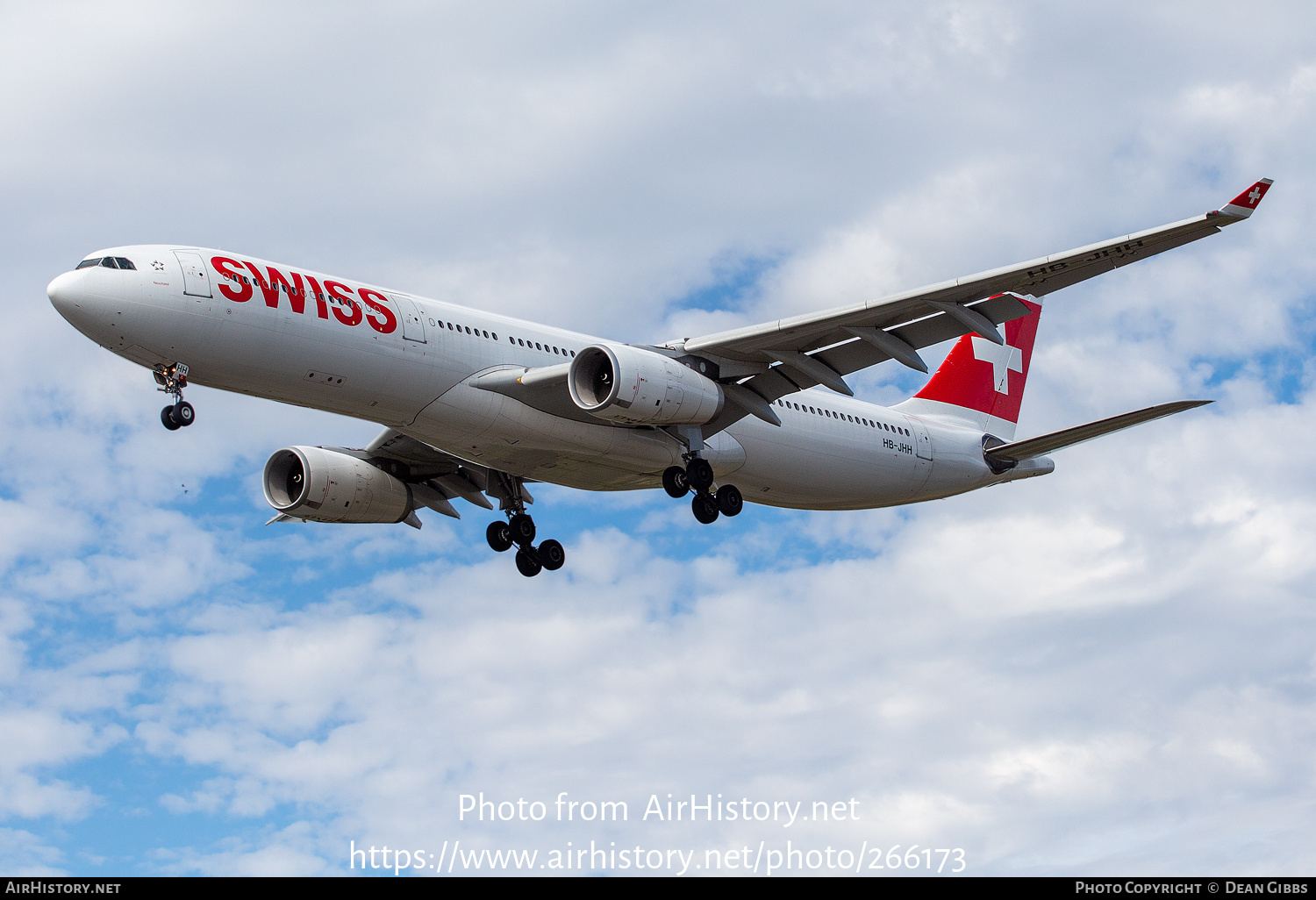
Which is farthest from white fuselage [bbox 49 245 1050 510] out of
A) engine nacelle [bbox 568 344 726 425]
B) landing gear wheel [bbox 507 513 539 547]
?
landing gear wheel [bbox 507 513 539 547]

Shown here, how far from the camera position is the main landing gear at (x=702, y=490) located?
102ft

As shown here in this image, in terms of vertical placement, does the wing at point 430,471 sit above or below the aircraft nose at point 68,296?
above

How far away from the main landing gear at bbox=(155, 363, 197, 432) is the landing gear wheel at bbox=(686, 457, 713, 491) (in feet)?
33.9

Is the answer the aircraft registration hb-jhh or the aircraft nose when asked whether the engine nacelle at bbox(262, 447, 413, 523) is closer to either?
the aircraft registration hb-jhh

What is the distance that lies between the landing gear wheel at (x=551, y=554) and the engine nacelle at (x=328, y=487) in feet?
11.5

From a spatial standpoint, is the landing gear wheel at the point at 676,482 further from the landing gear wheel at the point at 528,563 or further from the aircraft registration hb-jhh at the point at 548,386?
the landing gear wheel at the point at 528,563

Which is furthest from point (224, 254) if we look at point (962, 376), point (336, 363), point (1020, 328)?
point (1020, 328)

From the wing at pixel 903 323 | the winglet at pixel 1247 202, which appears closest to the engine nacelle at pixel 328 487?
the wing at pixel 903 323

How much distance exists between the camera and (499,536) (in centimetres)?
3531

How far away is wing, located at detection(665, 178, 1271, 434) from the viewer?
1041 inches

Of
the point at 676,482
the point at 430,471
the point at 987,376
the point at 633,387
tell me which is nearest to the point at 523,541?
the point at 430,471

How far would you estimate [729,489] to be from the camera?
1265 inches

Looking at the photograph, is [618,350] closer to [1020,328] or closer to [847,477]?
[847,477]

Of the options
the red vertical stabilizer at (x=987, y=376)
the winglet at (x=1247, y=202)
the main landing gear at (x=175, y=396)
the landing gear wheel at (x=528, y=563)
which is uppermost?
the red vertical stabilizer at (x=987, y=376)
